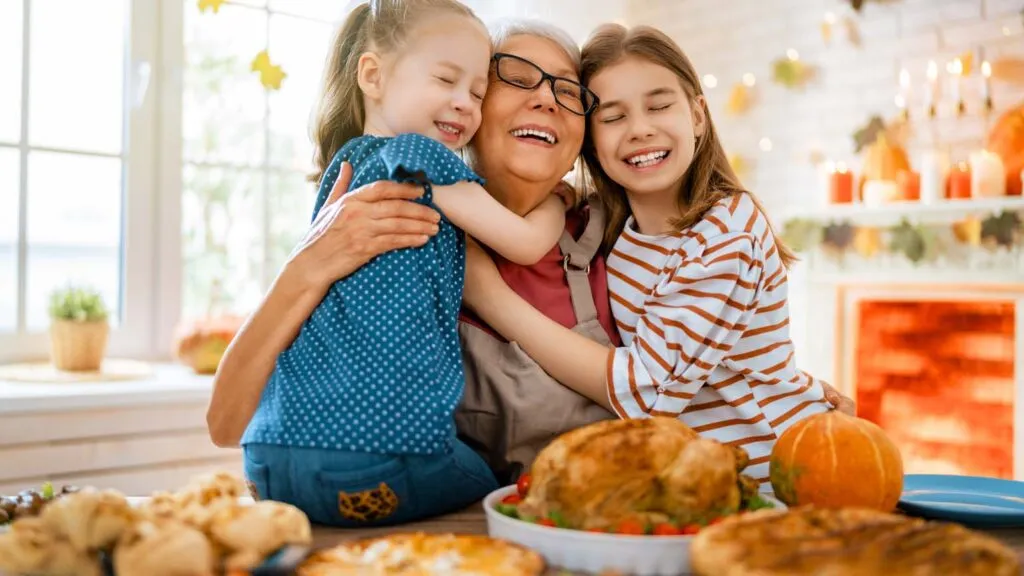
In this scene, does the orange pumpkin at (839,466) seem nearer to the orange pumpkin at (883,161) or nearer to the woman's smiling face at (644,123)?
the woman's smiling face at (644,123)

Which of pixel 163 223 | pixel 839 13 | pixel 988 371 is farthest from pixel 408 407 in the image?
pixel 839 13

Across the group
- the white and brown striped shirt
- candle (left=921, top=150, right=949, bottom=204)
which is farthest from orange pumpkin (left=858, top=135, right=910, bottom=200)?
the white and brown striped shirt

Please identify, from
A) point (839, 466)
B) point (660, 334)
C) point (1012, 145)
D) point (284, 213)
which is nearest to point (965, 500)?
point (839, 466)

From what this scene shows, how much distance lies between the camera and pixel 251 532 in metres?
0.81

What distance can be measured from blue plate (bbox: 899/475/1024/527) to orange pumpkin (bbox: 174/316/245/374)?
2388 millimetres

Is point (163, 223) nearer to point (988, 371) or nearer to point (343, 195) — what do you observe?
point (343, 195)

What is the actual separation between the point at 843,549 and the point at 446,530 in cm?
54

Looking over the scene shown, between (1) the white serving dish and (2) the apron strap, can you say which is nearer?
(1) the white serving dish

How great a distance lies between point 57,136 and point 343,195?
7.71 ft

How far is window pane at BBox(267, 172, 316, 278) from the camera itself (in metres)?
3.85

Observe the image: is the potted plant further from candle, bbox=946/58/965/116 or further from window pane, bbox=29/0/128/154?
candle, bbox=946/58/965/116

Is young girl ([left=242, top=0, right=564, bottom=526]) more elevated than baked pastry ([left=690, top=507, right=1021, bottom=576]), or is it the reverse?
young girl ([left=242, top=0, right=564, bottom=526])

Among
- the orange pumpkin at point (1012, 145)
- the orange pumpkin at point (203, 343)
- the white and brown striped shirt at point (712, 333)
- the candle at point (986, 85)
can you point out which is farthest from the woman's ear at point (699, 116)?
the candle at point (986, 85)

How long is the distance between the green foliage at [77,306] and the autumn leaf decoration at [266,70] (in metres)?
1.05
